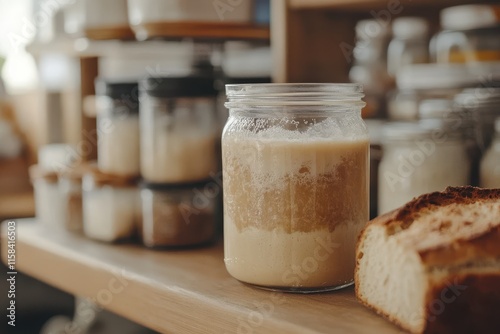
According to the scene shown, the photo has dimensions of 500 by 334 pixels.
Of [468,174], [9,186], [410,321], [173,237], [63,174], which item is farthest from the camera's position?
[9,186]

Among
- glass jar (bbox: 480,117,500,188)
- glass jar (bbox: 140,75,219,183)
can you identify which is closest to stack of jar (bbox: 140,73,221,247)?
glass jar (bbox: 140,75,219,183)

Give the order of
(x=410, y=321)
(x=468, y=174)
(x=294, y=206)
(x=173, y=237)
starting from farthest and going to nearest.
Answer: (x=173, y=237) < (x=468, y=174) < (x=294, y=206) < (x=410, y=321)

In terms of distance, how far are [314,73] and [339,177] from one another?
380 millimetres

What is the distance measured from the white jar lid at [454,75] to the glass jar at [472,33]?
0.6 inches

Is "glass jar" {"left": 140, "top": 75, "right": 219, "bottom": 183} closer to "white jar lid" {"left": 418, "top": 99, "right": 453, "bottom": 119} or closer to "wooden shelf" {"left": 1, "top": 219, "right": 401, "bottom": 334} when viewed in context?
"wooden shelf" {"left": 1, "top": 219, "right": 401, "bottom": 334}

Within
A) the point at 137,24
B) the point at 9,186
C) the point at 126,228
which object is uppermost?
the point at 137,24

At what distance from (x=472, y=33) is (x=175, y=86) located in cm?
49

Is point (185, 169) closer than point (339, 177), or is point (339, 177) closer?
point (339, 177)

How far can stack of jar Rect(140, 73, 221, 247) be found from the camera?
113cm

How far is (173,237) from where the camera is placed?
113 centimetres

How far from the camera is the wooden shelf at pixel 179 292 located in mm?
755

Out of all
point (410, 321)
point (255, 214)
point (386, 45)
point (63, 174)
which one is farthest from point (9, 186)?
point (410, 321)

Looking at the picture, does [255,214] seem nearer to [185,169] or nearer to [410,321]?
[410,321]

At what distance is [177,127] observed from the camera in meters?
1.13
